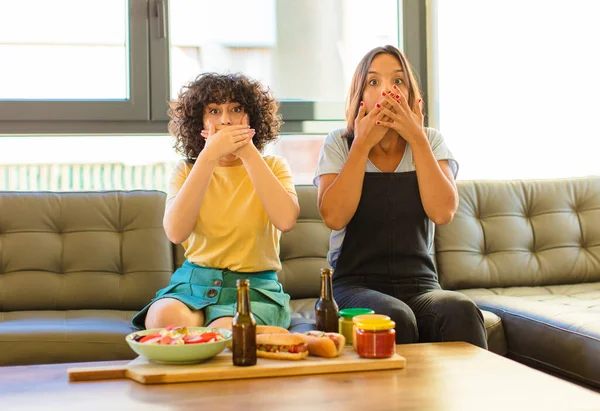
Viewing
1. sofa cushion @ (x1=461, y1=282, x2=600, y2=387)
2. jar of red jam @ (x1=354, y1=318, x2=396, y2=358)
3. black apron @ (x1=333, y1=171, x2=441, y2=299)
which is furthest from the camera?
black apron @ (x1=333, y1=171, x2=441, y2=299)

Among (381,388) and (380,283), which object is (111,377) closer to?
(381,388)

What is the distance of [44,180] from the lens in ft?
10.1

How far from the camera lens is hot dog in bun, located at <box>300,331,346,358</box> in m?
1.58

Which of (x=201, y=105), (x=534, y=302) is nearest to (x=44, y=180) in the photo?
(x=201, y=105)

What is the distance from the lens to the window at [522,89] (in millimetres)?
3484

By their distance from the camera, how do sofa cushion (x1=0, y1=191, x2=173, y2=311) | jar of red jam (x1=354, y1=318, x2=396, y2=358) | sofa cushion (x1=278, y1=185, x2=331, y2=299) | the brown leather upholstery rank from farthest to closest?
the brown leather upholstery
sofa cushion (x1=278, y1=185, x2=331, y2=299)
sofa cushion (x1=0, y1=191, x2=173, y2=311)
jar of red jam (x1=354, y1=318, x2=396, y2=358)

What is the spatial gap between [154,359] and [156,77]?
1925 mm

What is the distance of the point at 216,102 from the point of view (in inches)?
93.3

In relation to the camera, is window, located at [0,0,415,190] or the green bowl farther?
window, located at [0,0,415,190]

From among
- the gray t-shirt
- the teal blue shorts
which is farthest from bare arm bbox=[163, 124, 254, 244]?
the gray t-shirt

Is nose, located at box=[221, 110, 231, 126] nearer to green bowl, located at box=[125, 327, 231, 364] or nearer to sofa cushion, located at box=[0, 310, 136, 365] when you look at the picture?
sofa cushion, located at box=[0, 310, 136, 365]

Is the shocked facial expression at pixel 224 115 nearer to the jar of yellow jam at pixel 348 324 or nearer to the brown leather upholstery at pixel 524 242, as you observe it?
the jar of yellow jam at pixel 348 324

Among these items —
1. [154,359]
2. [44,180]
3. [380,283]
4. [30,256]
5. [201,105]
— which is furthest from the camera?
[44,180]

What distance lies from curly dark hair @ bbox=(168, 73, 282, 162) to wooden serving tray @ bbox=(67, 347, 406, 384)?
3.45ft
